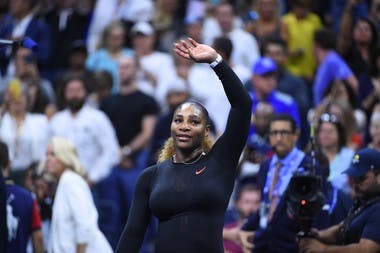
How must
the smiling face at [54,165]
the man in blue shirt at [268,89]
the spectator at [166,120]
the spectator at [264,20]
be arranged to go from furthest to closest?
the spectator at [264,20], the spectator at [166,120], the man in blue shirt at [268,89], the smiling face at [54,165]

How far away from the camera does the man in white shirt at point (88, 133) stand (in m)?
13.7

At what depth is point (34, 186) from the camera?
40.2 ft

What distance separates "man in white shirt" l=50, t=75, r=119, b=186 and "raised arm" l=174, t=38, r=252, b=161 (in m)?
6.16

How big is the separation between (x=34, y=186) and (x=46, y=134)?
1.75 metres

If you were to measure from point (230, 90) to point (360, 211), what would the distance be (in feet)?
6.39

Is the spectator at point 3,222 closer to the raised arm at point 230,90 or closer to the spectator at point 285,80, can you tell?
the raised arm at point 230,90

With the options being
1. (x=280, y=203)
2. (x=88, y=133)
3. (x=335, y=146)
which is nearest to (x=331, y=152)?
(x=335, y=146)

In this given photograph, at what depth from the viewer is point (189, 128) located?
774 cm

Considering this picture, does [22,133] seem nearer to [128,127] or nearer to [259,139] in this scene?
[128,127]

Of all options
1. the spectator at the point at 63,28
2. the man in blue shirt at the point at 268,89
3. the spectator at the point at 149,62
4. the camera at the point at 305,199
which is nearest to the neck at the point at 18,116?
the spectator at the point at 149,62

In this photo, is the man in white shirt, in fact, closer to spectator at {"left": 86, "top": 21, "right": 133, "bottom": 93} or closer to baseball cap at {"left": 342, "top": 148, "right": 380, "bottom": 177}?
spectator at {"left": 86, "top": 21, "right": 133, "bottom": 93}

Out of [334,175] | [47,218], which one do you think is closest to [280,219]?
[334,175]

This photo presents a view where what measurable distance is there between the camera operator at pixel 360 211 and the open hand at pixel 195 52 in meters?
2.01

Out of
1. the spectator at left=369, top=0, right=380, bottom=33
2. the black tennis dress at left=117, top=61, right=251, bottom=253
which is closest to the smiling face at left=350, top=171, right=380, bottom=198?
the black tennis dress at left=117, top=61, right=251, bottom=253
